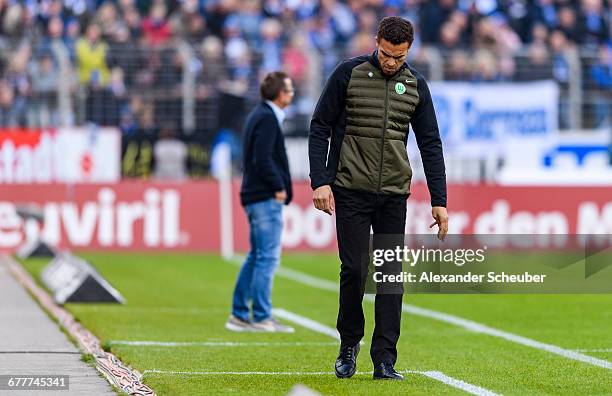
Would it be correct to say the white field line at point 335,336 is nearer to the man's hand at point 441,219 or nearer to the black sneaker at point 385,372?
the black sneaker at point 385,372

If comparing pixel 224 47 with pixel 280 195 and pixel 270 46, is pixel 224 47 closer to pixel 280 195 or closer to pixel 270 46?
pixel 270 46

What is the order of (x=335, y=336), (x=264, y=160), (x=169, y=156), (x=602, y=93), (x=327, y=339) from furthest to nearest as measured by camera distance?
(x=602, y=93)
(x=169, y=156)
(x=264, y=160)
(x=335, y=336)
(x=327, y=339)

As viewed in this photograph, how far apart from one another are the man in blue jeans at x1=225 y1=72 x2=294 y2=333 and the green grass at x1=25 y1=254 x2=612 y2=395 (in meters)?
0.31

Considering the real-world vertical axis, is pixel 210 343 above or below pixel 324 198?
below

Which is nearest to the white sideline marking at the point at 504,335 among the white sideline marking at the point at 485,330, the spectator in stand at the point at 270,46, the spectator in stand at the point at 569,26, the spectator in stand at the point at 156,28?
the white sideline marking at the point at 485,330

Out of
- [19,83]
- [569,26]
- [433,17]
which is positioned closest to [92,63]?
[19,83]

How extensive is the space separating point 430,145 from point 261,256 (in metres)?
3.81

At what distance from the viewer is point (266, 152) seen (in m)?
12.8

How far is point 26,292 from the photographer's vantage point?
16312 millimetres

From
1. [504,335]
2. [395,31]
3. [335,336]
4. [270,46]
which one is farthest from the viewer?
A: [270,46]

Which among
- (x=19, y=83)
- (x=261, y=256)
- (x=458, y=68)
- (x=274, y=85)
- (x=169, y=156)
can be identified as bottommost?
(x=169, y=156)

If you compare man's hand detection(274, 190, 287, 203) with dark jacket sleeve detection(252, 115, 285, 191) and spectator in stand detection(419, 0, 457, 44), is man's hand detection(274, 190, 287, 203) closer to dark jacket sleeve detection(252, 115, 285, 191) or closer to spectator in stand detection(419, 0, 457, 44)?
dark jacket sleeve detection(252, 115, 285, 191)

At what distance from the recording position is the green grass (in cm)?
911

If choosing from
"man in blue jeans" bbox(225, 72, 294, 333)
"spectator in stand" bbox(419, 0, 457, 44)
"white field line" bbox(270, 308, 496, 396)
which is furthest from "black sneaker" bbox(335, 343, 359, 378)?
"spectator in stand" bbox(419, 0, 457, 44)
